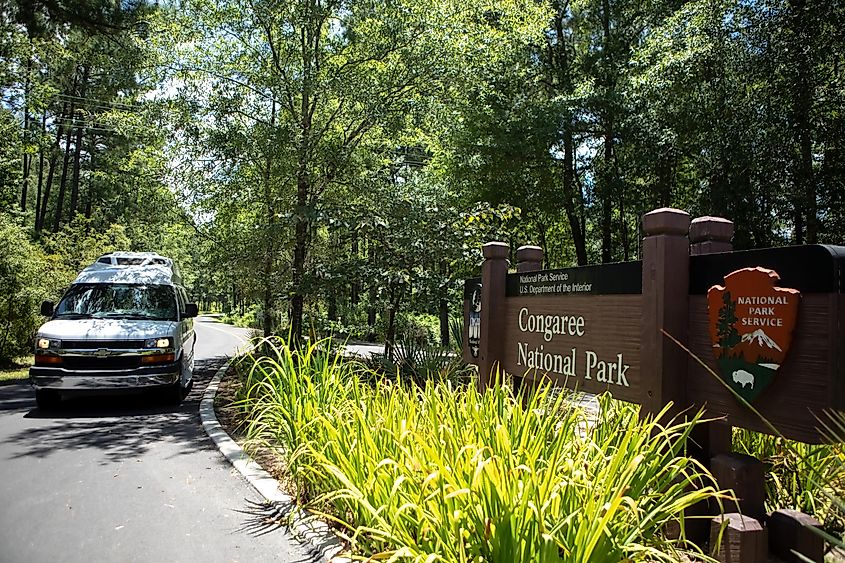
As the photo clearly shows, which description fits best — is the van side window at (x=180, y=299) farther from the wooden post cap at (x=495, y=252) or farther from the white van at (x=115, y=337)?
the wooden post cap at (x=495, y=252)

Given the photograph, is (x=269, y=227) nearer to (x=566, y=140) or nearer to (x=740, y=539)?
(x=740, y=539)

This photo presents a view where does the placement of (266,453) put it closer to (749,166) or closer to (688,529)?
(688,529)

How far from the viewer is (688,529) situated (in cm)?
370

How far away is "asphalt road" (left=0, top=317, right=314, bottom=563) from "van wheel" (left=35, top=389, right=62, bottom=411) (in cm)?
39

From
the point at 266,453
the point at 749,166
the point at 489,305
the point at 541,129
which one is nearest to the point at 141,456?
the point at 266,453

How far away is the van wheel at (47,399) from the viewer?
941 cm

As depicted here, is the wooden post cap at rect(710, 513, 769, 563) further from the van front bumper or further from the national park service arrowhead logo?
the van front bumper

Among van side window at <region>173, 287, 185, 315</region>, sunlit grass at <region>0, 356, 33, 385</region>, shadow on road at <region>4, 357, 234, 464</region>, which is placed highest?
van side window at <region>173, 287, 185, 315</region>

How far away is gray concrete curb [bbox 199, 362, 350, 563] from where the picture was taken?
4117mm

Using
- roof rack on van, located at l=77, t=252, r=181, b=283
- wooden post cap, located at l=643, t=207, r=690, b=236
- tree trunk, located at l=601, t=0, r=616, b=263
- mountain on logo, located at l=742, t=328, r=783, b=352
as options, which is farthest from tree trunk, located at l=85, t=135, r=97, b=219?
mountain on logo, located at l=742, t=328, r=783, b=352

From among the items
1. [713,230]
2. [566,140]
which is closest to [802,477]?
[713,230]

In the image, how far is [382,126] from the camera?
40.6 feet

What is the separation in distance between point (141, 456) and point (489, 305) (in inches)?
166

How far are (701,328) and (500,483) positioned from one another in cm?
172
